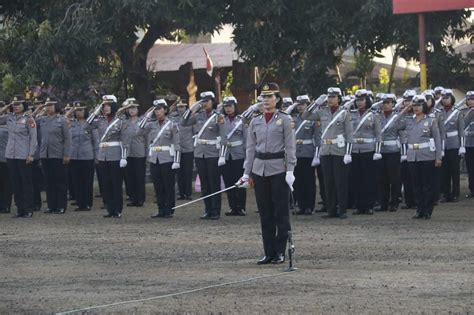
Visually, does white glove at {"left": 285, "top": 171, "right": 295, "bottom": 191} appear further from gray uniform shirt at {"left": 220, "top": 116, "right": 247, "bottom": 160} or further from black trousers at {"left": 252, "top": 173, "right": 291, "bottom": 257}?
gray uniform shirt at {"left": 220, "top": 116, "right": 247, "bottom": 160}

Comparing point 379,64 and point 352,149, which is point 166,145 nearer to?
point 352,149

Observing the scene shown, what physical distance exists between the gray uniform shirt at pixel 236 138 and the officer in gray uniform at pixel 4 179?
150 inches

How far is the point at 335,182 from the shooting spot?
20.1m

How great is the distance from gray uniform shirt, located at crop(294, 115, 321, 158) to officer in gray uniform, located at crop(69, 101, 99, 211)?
12.9 feet

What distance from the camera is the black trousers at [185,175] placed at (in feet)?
82.4

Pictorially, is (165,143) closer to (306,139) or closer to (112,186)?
(112,186)

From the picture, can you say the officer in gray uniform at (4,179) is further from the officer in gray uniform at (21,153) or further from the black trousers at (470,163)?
the black trousers at (470,163)

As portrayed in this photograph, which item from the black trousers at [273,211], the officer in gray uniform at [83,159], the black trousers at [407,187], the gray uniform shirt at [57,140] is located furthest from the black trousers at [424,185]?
the officer in gray uniform at [83,159]

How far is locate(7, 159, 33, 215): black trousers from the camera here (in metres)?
21.7

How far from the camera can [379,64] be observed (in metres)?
45.7

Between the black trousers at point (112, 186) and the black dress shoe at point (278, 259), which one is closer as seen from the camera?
the black dress shoe at point (278, 259)

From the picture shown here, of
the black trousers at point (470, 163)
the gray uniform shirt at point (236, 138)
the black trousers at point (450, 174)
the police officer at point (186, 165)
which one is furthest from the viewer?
the police officer at point (186, 165)

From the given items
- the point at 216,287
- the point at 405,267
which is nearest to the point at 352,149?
the point at 405,267

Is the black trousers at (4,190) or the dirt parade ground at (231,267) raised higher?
the black trousers at (4,190)
